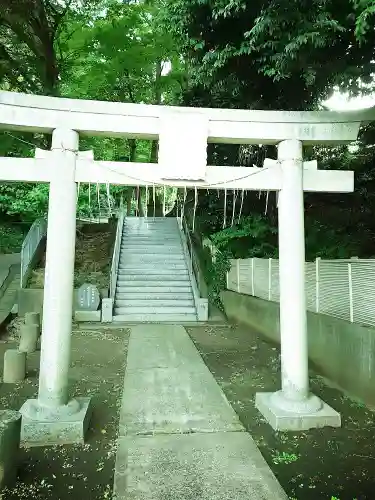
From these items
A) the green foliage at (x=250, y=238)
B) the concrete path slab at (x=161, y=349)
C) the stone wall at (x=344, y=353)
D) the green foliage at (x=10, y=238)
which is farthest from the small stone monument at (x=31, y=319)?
the green foliage at (x=10, y=238)

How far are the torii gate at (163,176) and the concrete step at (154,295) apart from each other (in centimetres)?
734

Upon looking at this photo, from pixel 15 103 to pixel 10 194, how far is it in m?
14.1

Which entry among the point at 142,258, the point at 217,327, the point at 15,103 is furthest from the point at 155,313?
the point at 15,103

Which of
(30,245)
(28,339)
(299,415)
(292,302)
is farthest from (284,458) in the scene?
(30,245)

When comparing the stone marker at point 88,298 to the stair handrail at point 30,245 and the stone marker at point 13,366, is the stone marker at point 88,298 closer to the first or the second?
the stair handrail at point 30,245

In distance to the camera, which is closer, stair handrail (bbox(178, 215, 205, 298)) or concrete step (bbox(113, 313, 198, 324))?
concrete step (bbox(113, 313, 198, 324))

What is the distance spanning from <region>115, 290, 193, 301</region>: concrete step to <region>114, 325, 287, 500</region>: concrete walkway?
5.52 meters

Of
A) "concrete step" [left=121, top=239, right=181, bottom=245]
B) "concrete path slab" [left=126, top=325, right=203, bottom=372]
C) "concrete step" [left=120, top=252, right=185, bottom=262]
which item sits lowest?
"concrete path slab" [left=126, top=325, right=203, bottom=372]

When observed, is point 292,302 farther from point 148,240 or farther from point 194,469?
point 148,240

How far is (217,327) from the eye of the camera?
34.9ft

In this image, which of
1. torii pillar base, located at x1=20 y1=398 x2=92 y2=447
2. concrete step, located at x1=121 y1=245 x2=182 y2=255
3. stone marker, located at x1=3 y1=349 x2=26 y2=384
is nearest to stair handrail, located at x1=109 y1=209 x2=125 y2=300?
concrete step, located at x1=121 y1=245 x2=182 y2=255

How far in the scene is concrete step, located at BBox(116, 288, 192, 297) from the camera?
12305mm

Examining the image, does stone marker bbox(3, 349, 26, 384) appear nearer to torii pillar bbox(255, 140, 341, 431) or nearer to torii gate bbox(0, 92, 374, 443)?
torii gate bbox(0, 92, 374, 443)

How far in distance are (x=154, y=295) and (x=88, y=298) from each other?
2115 mm
